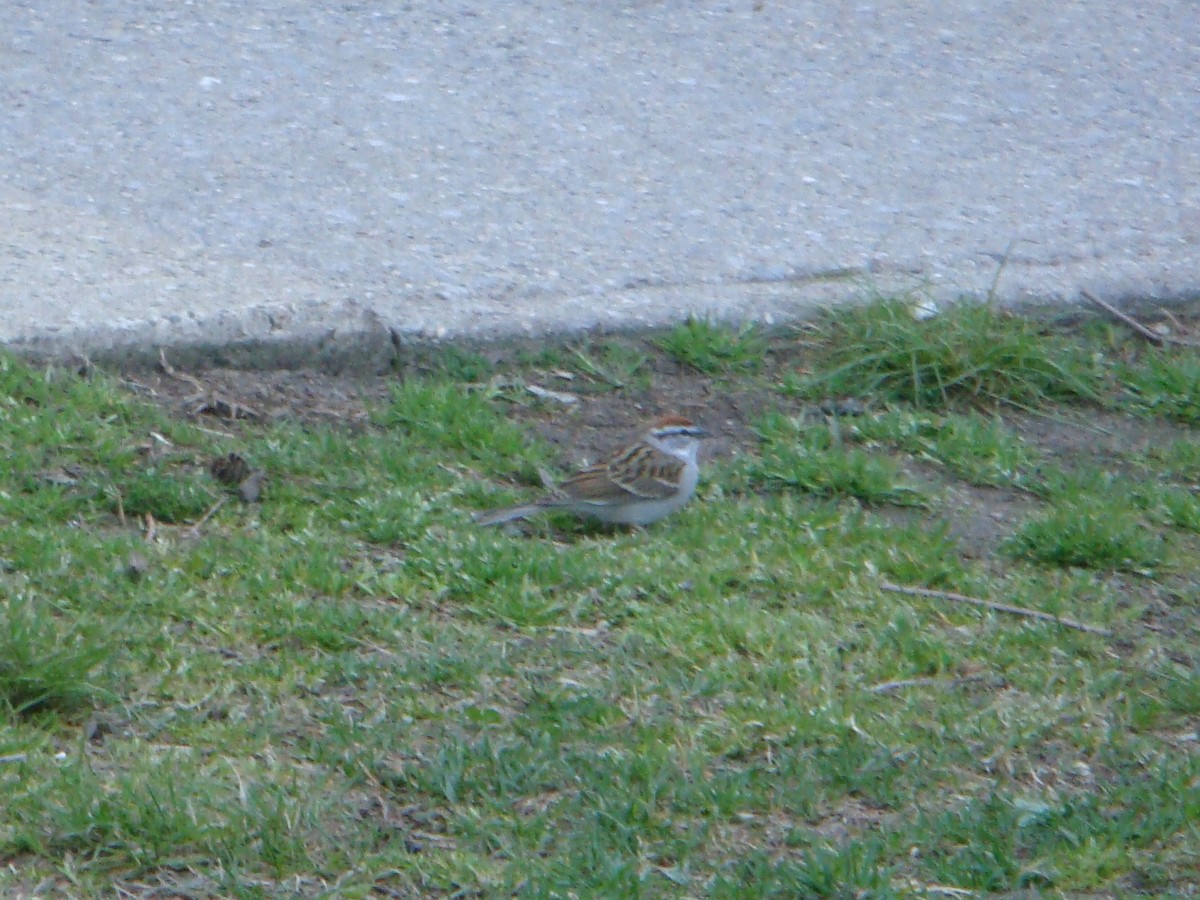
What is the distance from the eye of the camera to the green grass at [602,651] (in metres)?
4.23

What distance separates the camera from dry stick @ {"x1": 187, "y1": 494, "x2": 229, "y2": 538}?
5.77m

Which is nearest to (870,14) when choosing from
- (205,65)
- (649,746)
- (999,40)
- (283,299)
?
(999,40)

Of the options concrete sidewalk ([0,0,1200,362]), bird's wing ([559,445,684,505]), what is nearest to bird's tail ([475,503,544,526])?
bird's wing ([559,445,684,505])

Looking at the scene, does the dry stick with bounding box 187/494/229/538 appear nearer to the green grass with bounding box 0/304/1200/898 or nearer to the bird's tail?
the green grass with bounding box 0/304/1200/898

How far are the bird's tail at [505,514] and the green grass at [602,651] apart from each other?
0.17ft

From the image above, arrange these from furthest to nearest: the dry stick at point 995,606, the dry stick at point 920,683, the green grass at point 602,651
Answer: the dry stick at point 995,606 < the dry stick at point 920,683 < the green grass at point 602,651

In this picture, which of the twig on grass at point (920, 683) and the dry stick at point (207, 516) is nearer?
the twig on grass at point (920, 683)

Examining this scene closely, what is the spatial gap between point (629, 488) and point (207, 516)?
4.54 feet

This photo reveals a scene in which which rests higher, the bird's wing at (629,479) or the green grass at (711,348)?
the bird's wing at (629,479)

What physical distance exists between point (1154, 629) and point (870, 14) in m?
7.06

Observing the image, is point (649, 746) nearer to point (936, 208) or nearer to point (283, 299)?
point (283, 299)

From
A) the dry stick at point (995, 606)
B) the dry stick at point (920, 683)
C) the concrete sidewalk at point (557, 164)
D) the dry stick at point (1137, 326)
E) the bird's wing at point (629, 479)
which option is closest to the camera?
the dry stick at point (920, 683)

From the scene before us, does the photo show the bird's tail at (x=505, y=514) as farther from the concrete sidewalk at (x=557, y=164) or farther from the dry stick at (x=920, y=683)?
the dry stick at (x=920, y=683)

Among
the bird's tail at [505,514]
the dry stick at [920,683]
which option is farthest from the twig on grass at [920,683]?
the bird's tail at [505,514]
